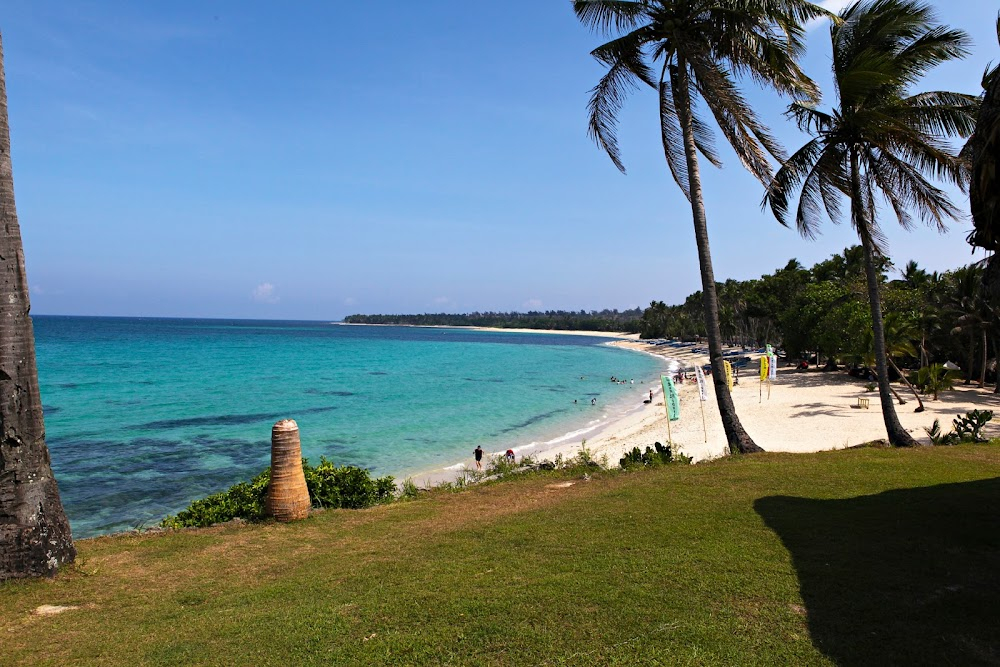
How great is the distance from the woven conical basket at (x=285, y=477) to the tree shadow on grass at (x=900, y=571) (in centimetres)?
613

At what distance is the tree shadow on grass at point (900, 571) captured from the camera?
3.71 metres

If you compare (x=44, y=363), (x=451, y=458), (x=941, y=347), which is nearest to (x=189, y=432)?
(x=451, y=458)

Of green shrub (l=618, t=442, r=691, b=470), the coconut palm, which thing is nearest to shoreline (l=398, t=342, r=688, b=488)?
green shrub (l=618, t=442, r=691, b=470)

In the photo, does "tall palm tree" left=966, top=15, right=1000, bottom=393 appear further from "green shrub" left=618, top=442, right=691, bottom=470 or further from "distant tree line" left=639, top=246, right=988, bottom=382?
"green shrub" left=618, top=442, right=691, bottom=470

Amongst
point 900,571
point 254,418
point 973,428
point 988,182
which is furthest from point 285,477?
point 254,418

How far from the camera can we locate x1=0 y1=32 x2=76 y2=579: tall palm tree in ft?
17.7

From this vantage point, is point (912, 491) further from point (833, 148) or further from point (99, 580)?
point (99, 580)

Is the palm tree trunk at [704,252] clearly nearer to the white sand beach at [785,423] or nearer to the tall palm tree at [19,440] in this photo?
the white sand beach at [785,423]

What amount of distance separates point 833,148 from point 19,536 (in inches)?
588

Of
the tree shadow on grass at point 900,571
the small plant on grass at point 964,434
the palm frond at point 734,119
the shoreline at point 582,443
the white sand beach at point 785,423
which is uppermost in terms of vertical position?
the palm frond at point 734,119

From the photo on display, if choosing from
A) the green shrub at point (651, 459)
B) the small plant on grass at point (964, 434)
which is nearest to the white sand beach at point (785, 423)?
the small plant on grass at point (964, 434)

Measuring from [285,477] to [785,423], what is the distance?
19176mm

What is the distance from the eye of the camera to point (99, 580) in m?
5.53

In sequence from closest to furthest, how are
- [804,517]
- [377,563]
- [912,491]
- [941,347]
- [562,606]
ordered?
[562,606] < [377,563] < [804,517] < [912,491] < [941,347]
